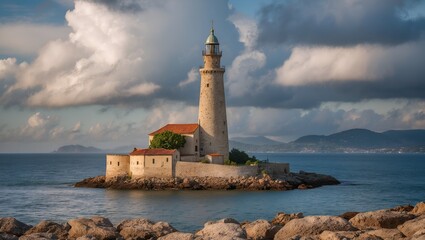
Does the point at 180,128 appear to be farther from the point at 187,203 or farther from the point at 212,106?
the point at 187,203

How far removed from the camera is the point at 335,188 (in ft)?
188

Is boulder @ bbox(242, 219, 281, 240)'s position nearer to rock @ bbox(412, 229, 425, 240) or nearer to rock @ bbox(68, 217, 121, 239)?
rock @ bbox(68, 217, 121, 239)

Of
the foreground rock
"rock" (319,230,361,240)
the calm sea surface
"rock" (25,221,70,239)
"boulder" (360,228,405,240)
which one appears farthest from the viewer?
the foreground rock

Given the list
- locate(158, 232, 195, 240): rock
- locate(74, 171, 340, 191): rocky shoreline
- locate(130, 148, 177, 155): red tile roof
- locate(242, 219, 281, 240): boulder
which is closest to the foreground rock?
locate(74, 171, 340, 191): rocky shoreline

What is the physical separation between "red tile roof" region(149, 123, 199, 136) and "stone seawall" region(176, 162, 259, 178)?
15.5ft

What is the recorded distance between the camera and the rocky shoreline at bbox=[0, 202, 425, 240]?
20.1m

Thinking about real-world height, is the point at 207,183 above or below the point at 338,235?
above

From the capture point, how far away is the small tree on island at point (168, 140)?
2274 inches

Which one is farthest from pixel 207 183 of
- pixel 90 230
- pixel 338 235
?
pixel 338 235

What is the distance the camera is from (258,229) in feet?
73.6

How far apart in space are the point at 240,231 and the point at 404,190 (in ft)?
136

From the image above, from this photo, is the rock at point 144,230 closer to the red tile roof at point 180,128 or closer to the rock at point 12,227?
the rock at point 12,227

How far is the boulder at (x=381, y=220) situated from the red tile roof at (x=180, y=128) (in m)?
36.0

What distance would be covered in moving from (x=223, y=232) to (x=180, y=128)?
131 feet
